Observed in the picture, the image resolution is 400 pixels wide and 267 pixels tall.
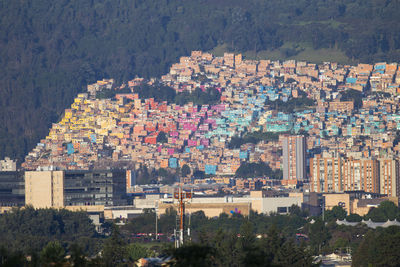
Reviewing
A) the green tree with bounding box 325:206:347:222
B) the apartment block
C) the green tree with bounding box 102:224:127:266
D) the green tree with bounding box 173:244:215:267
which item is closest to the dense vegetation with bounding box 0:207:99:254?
the green tree with bounding box 325:206:347:222

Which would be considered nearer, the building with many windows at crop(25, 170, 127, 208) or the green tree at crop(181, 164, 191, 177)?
the building with many windows at crop(25, 170, 127, 208)

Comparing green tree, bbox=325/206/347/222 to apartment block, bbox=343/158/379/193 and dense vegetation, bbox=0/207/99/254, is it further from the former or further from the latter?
apartment block, bbox=343/158/379/193

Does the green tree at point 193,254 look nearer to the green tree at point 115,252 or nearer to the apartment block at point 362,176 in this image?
the green tree at point 115,252

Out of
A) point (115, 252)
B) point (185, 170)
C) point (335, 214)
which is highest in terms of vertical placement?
point (185, 170)

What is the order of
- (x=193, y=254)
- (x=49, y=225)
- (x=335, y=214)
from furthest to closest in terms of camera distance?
1. (x=335, y=214)
2. (x=49, y=225)
3. (x=193, y=254)

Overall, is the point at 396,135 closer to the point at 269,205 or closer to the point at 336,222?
the point at 269,205

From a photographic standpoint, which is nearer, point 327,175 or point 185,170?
point 327,175

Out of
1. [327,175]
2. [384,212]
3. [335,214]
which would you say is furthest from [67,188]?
[327,175]

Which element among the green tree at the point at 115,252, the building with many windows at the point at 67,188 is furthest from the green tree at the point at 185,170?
the green tree at the point at 115,252

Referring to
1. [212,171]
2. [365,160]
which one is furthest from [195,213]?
[212,171]

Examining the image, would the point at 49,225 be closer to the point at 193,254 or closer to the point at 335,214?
the point at 335,214
